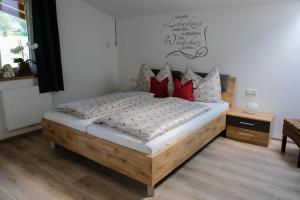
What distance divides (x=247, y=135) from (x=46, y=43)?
324cm

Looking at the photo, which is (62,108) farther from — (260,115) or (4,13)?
(260,115)

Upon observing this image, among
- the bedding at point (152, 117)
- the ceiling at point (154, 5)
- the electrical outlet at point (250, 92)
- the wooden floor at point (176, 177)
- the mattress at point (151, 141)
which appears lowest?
the wooden floor at point (176, 177)

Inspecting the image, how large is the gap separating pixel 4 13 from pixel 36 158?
2.15 meters

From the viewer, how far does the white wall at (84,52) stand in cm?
409

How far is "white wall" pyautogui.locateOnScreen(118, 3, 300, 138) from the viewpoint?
3.16 meters

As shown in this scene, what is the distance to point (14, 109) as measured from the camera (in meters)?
3.46

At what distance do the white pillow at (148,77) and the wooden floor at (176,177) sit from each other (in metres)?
1.27

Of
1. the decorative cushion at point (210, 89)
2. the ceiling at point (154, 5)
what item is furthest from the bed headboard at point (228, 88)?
the ceiling at point (154, 5)

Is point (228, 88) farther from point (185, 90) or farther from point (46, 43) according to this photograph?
point (46, 43)

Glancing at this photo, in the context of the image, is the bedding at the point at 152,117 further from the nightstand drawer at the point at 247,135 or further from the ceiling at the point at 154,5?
the ceiling at the point at 154,5

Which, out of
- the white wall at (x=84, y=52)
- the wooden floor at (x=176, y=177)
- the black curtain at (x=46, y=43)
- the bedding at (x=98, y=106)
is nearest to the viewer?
the wooden floor at (x=176, y=177)

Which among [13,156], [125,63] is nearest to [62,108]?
[13,156]

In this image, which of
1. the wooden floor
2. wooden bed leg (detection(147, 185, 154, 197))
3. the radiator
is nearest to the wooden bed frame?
wooden bed leg (detection(147, 185, 154, 197))

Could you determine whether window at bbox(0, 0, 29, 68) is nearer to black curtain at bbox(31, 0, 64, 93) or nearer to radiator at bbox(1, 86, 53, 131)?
black curtain at bbox(31, 0, 64, 93)
